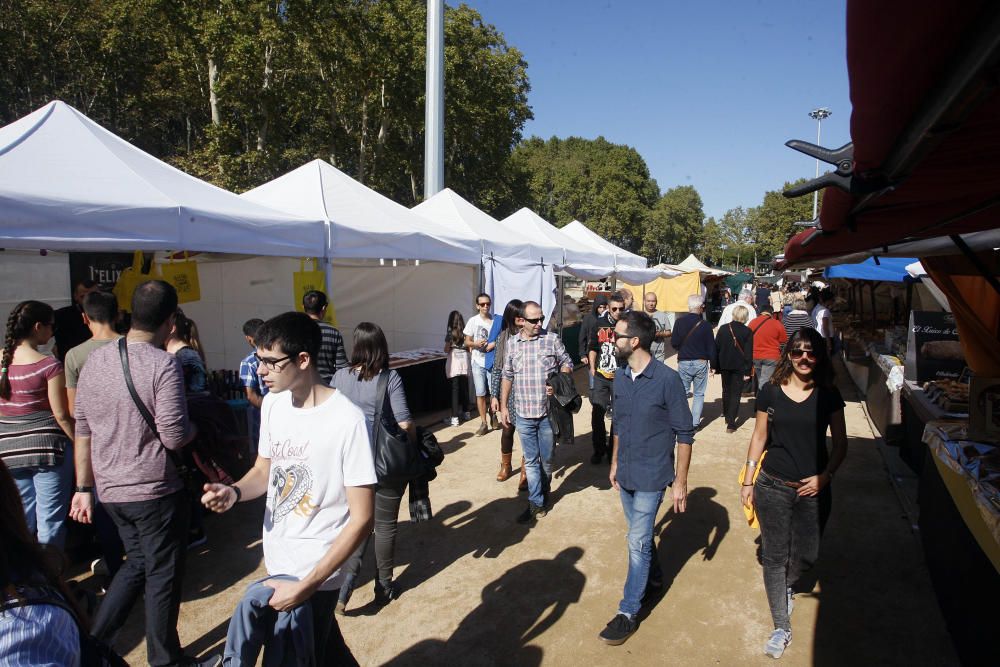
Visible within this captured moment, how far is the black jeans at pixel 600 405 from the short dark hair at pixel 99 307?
14.3 ft

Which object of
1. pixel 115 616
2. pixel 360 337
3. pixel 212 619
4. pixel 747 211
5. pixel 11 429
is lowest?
pixel 212 619

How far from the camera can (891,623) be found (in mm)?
3357

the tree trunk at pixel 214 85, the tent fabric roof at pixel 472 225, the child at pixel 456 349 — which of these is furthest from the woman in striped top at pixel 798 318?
the tree trunk at pixel 214 85

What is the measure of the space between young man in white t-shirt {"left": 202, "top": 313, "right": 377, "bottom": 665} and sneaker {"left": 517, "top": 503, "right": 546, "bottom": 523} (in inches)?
112

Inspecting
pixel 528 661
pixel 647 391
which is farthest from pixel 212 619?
pixel 647 391

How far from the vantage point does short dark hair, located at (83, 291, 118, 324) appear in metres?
3.34

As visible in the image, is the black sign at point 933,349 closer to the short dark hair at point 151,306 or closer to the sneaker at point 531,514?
the sneaker at point 531,514

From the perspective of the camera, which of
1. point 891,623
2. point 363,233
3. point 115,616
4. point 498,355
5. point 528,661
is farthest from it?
point 363,233

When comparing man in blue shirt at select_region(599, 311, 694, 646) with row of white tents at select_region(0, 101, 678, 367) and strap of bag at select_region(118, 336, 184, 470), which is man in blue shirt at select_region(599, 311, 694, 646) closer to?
strap of bag at select_region(118, 336, 184, 470)

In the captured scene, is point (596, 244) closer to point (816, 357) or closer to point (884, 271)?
point (884, 271)

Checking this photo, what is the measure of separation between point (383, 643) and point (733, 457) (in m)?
4.66

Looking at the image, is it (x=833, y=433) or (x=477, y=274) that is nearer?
(x=833, y=433)

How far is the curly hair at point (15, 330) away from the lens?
3.20 meters

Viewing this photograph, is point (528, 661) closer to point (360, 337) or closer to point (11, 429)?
point (360, 337)
